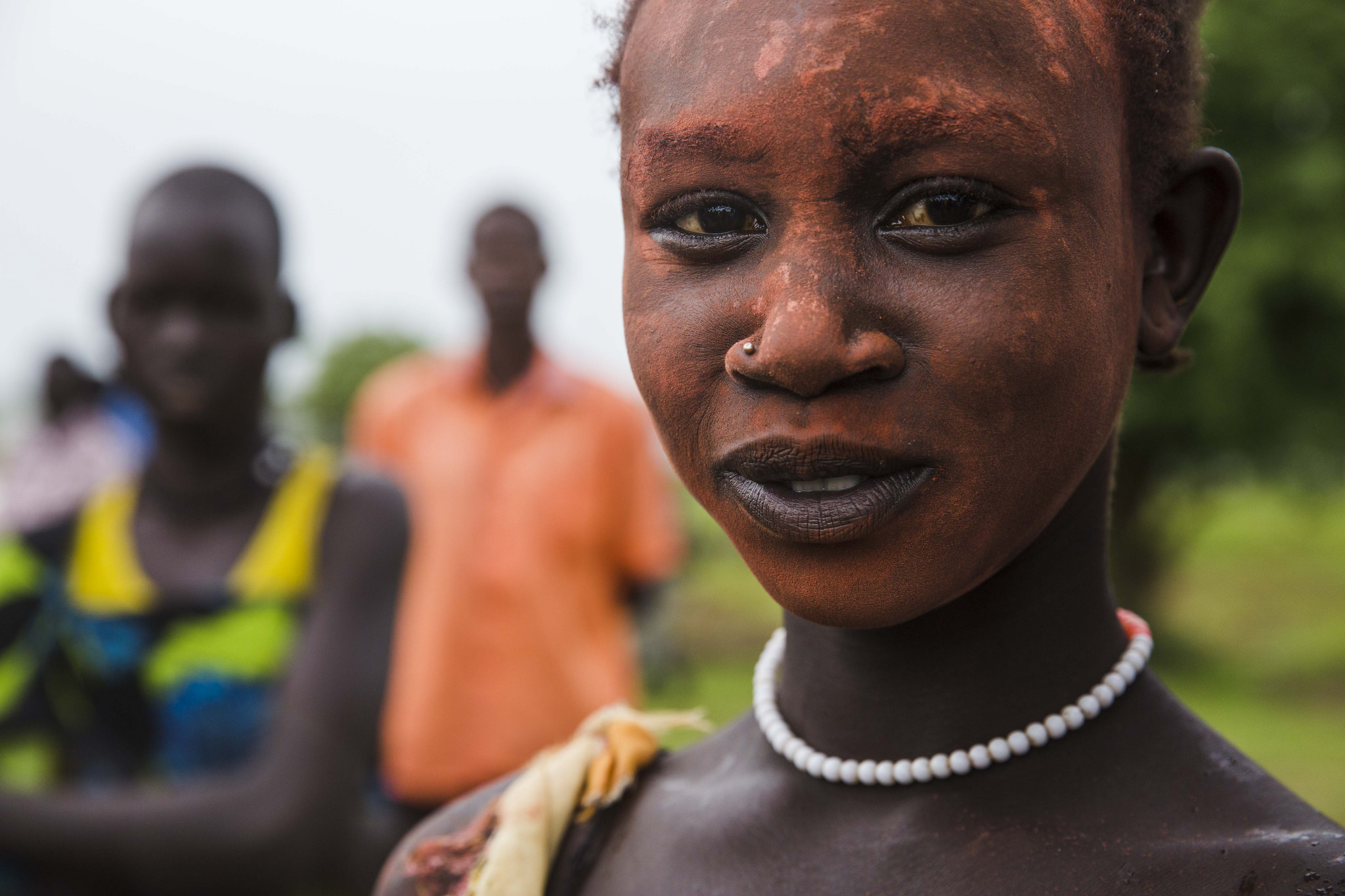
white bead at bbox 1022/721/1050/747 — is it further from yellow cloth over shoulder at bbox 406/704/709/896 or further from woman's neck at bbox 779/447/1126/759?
yellow cloth over shoulder at bbox 406/704/709/896

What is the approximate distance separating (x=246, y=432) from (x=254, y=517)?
0.70 ft

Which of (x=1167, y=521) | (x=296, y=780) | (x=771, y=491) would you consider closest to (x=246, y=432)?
(x=296, y=780)

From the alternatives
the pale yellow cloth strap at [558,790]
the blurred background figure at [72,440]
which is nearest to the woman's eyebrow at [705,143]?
the pale yellow cloth strap at [558,790]

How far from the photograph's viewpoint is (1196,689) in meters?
11.4

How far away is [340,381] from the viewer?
40.5ft

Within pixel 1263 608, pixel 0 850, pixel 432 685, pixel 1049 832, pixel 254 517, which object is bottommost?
pixel 1263 608

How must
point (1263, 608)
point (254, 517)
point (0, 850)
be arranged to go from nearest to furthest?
point (0, 850) → point (254, 517) → point (1263, 608)

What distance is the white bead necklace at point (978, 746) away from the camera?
1461 mm

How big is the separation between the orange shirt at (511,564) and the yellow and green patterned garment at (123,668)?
1551mm

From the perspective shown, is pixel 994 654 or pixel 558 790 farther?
pixel 558 790

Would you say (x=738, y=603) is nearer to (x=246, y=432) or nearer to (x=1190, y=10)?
(x=246, y=432)

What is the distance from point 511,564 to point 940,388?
314 centimetres

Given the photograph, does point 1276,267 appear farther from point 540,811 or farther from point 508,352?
point 540,811

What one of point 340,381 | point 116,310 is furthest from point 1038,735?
point 340,381
